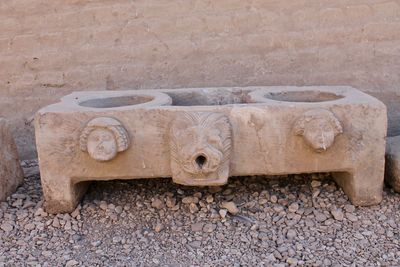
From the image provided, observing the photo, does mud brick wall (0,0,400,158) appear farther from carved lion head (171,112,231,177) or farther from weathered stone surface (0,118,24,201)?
carved lion head (171,112,231,177)

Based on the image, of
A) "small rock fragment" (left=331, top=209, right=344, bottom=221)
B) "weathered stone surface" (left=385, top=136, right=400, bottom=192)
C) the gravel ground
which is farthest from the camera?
"weathered stone surface" (left=385, top=136, right=400, bottom=192)

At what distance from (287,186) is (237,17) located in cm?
136

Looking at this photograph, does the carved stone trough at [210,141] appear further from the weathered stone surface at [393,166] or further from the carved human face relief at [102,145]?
the weathered stone surface at [393,166]

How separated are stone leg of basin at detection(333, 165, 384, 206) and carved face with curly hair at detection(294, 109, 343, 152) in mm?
328

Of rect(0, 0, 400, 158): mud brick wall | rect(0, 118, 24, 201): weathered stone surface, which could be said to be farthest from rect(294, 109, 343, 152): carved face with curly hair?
rect(0, 118, 24, 201): weathered stone surface

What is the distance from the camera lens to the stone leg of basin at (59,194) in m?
2.81

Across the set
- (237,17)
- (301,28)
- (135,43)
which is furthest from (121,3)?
(301,28)

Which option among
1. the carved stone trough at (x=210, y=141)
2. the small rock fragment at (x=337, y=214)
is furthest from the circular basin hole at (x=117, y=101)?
the small rock fragment at (x=337, y=214)

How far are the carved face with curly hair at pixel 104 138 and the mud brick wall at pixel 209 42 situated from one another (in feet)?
3.97

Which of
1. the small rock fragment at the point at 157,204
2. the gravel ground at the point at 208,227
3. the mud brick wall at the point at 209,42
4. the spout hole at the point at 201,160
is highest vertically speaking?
the mud brick wall at the point at 209,42

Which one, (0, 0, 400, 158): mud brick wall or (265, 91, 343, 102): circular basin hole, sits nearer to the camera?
(265, 91, 343, 102): circular basin hole

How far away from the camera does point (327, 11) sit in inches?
146

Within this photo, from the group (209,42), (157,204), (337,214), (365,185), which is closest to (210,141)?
(157,204)

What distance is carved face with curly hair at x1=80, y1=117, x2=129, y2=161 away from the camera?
2613mm
